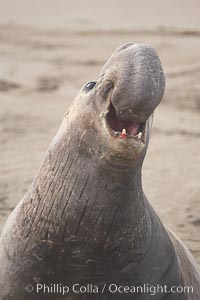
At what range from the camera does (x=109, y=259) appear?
129 inches

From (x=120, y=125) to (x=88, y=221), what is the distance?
0.45 m

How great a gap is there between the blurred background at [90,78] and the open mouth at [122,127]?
239 cm

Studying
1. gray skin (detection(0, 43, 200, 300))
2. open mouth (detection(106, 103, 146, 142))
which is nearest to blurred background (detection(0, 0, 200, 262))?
gray skin (detection(0, 43, 200, 300))

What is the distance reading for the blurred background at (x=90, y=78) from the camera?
649cm

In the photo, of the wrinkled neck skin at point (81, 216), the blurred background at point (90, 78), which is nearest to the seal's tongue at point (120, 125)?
the wrinkled neck skin at point (81, 216)

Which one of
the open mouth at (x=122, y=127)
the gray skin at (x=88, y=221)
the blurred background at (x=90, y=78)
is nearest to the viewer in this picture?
the open mouth at (x=122, y=127)

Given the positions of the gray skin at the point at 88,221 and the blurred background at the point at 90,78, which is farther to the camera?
the blurred background at the point at 90,78

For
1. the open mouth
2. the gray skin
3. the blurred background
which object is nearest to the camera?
the open mouth

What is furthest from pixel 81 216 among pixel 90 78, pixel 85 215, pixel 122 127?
pixel 90 78

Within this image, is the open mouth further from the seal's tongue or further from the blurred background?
the blurred background

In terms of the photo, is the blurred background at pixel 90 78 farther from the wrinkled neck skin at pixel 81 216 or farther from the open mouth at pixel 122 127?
the open mouth at pixel 122 127

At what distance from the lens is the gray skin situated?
A: 3127 mm

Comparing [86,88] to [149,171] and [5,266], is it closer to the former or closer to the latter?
[5,266]

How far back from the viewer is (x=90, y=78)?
10.1 m
